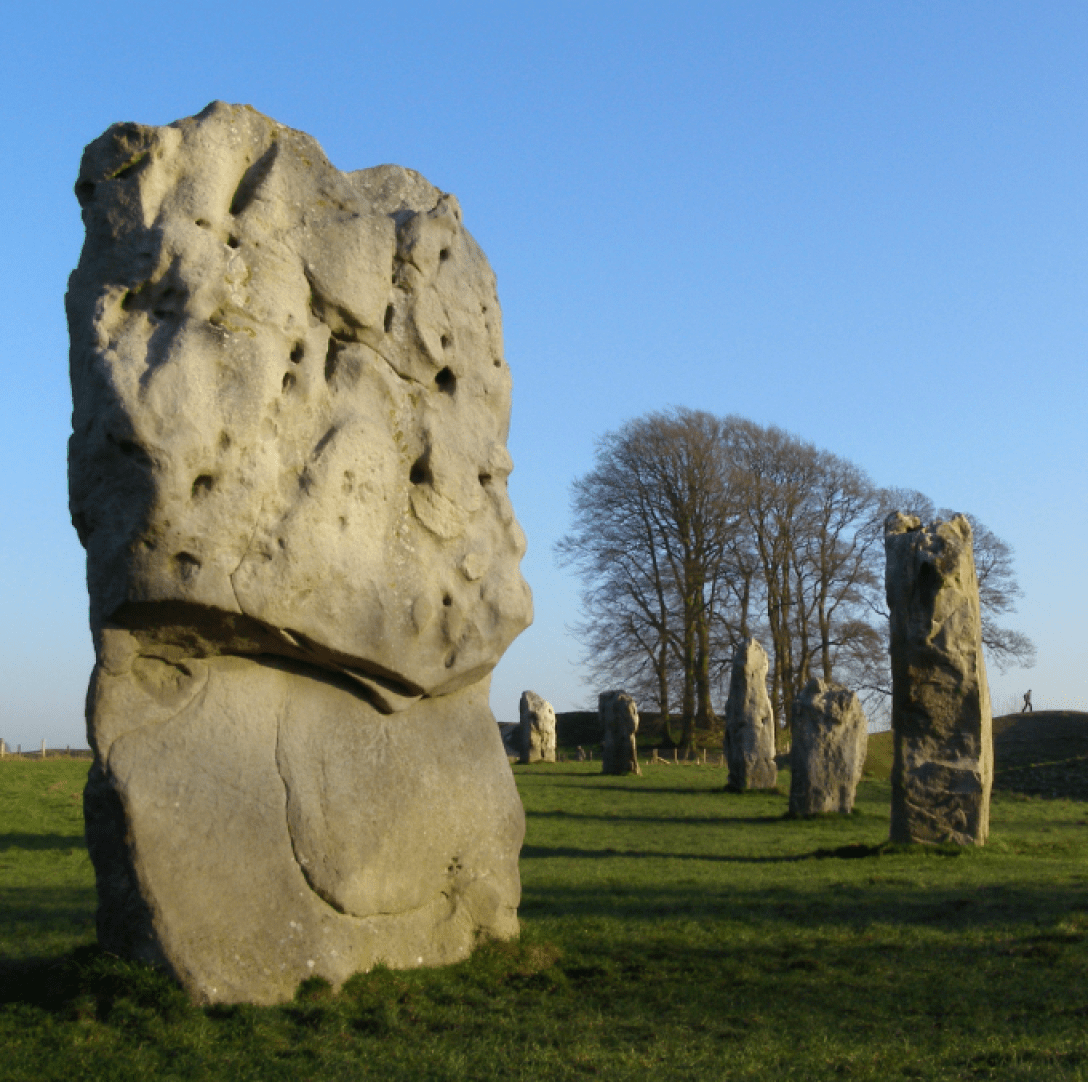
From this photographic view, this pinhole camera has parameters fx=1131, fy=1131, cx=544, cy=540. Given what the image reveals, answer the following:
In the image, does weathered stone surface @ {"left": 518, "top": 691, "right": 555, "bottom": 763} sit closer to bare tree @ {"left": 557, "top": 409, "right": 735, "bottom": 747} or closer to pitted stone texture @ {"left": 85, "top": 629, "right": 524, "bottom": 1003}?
bare tree @ {"left": 557, "top": 409, "right": 735, "bottom": 747}

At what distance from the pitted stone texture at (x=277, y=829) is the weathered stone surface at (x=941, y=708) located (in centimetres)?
721

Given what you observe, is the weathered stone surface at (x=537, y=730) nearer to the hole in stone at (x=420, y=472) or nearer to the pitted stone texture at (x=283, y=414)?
the pitted stone texture at (x=283, y=414)

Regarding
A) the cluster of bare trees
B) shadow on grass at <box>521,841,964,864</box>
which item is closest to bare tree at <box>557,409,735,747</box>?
the cluster of bare trees

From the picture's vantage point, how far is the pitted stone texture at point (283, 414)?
5.99m

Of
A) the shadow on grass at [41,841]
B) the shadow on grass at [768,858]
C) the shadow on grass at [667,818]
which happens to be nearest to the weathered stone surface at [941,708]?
the shadow on grass at [768,858]

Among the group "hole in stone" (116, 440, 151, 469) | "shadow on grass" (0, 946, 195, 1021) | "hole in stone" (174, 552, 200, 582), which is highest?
"hole in stone" (116, 440, 151, 469)

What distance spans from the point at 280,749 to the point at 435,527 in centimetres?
179

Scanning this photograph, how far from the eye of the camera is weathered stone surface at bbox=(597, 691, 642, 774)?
1048 inches

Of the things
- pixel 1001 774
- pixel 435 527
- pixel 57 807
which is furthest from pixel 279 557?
pixel 1001 774

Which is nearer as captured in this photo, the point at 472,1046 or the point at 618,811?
the point at 472,1046

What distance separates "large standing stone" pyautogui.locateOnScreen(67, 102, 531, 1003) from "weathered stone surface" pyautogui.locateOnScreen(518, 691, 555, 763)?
24.0 meters

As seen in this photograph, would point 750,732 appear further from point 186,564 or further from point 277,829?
point 186,564

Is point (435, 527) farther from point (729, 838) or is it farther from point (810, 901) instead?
point (729, 838)

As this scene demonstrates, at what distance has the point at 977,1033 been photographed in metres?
5.77
